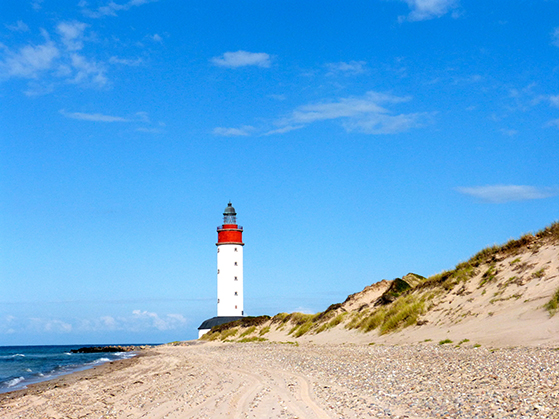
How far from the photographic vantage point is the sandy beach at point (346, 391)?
8.06 m

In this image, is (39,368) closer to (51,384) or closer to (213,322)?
(51,384)

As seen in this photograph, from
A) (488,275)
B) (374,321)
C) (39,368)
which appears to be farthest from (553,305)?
(39,368)

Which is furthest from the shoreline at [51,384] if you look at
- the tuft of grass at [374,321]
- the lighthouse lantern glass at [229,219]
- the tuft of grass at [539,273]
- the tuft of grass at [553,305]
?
the lighthouse lantern glass at [229,219]

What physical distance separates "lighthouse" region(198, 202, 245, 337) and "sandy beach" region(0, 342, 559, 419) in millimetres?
45874

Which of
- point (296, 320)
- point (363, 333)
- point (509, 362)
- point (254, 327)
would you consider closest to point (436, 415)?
point (509, 362)

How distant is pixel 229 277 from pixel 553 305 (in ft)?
164

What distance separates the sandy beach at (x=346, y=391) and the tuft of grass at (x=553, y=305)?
2831mm

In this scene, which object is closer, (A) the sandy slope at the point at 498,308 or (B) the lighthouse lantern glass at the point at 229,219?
(A) the sandy slope at the point at 498,308

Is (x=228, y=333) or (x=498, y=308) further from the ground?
(x=498, y=308)

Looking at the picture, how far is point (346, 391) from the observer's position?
10.6 meters

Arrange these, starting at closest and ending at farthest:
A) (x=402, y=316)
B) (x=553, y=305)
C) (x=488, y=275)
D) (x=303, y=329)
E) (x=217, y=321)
Answer: (x=553, y=305)
(x=488, y=275)
(x=402, y=316)
(x=303, y=329)
(x=217, y=321)

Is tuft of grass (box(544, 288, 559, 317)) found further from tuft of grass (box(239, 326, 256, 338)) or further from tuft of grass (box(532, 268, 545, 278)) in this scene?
tuft of grass (box(239, 326, 256, 338))

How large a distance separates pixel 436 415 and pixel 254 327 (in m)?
43.1

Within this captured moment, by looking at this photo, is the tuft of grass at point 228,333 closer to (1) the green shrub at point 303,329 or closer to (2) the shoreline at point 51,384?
(1) the green shrub at point 303,329
